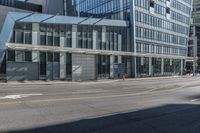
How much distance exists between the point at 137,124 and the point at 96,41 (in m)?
48.5

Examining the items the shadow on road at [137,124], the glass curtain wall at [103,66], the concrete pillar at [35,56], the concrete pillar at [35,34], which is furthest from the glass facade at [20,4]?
the shadow on road at [137,124]

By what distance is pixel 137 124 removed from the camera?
11.2 meters

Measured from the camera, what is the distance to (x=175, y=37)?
276 ft

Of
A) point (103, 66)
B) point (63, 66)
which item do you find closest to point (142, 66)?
point (103, 66)

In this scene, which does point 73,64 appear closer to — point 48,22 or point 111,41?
point 48,22

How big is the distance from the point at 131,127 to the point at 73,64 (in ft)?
142

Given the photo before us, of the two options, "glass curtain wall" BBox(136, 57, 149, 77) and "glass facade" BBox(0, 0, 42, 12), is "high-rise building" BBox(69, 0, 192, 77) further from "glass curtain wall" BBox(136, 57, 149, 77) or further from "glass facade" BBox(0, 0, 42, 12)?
"glass facade" BBox(0, 0, 42, 12)

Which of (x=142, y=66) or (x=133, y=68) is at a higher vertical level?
(x=142, y=66)

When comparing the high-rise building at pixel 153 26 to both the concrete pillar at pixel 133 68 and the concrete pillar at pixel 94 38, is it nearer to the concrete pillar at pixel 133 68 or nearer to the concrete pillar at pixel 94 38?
the concrete pillar at pixel 133 68

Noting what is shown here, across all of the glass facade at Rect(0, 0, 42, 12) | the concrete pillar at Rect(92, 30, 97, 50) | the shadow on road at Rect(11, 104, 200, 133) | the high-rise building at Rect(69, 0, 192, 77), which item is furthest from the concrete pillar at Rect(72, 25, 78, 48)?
the shadow on road at Rect(11, 104, 200, 133)

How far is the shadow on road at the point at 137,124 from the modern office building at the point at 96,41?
3538 cm

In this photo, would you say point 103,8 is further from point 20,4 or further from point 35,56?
point 35,56

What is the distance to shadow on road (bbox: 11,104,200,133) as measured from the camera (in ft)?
32.6

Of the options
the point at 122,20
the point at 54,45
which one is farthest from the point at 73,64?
the point at 122,20
